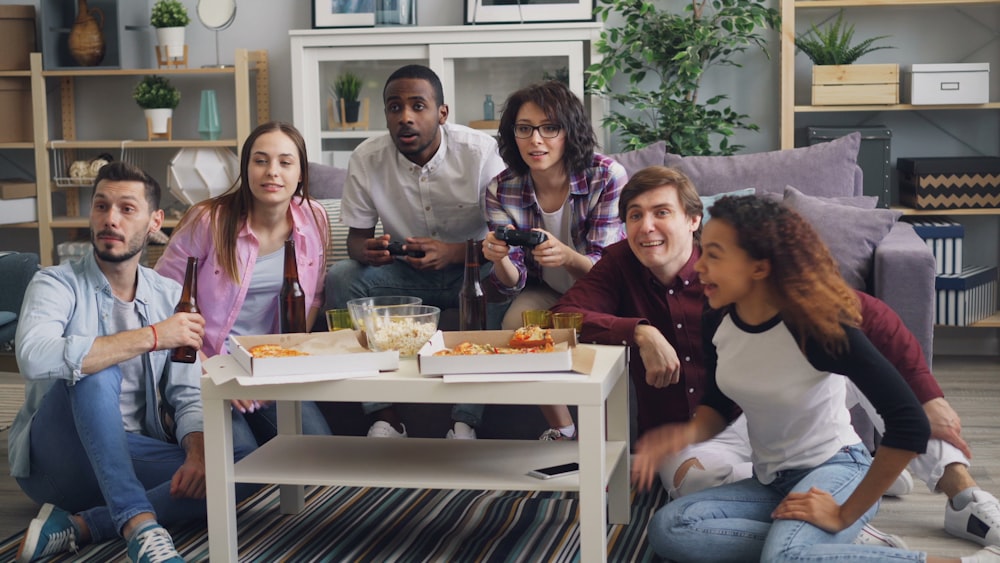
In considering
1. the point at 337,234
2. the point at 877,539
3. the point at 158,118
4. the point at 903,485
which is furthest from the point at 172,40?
the point at 877,539

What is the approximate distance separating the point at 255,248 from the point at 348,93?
1995 millimetres

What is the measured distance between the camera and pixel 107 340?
2.26 m

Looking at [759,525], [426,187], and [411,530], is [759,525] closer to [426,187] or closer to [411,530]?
[411,530]

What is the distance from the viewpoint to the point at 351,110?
465 centimetres

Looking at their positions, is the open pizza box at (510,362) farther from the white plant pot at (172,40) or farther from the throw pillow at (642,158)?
the white plant pot at (172,40)

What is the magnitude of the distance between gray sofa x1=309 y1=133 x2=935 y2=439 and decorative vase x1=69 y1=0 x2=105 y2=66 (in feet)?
8.34

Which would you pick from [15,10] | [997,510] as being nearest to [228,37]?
[15,10]

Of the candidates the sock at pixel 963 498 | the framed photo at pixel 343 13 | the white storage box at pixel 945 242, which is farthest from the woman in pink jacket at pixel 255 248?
the white storage box at pixel 945 242

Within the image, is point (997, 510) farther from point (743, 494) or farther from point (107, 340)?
point (107, 340)

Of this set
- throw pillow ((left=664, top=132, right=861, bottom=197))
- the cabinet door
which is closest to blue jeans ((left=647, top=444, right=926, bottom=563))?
throw pillow ((left=664, top=132, right=861, bottom=197))

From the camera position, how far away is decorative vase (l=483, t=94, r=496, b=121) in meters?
4.59

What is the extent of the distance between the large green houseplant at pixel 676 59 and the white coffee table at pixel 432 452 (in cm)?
220

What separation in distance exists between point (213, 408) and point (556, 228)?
44.0 inches

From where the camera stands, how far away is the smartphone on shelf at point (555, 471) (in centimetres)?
205
